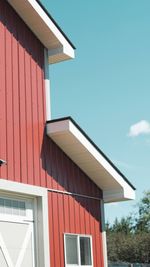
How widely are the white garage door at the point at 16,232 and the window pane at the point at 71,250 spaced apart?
44.3 inches

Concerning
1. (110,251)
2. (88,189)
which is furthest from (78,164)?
(110,251)

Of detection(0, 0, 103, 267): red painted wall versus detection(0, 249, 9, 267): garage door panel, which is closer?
detection(0, 249, 9, 267): garage door panel

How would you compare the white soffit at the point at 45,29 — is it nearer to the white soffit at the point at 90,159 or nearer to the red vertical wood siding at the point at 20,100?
the red vertical wood siding at the point at 20,100

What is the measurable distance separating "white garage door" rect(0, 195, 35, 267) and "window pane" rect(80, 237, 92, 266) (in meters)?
1.75

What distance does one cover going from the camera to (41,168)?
13031mm

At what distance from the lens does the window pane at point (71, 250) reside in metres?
13.4

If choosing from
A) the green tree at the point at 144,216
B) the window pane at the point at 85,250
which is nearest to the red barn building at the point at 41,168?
the window pane at the point at 85,250

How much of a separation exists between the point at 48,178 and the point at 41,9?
163 inches

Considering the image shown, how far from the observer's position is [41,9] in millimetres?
13797

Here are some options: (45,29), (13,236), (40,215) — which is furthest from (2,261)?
(45,29)

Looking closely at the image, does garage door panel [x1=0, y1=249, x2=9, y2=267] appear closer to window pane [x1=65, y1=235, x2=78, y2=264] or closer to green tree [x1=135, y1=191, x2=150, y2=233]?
window pane [x1=65, y1=235, x2=78, y2=264]

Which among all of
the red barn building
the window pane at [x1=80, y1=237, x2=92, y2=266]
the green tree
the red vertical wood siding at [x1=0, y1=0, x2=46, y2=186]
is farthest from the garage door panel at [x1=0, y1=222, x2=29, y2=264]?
the green tree

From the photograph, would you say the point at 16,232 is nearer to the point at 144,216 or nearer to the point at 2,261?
the point at 2,261

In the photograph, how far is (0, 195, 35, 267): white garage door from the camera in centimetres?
1184
